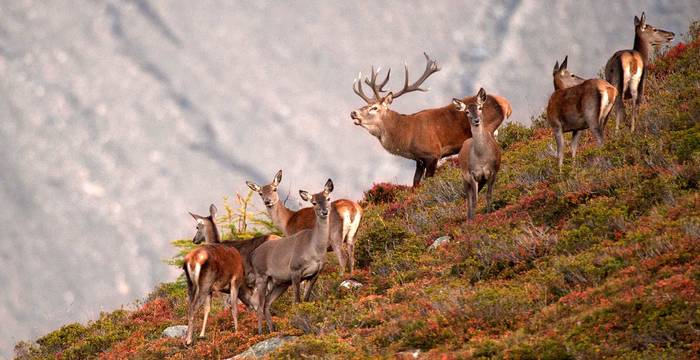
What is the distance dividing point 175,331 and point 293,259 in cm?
243

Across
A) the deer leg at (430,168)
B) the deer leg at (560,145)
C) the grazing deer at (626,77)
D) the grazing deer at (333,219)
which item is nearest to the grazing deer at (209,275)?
the grazing deer at (333,219)

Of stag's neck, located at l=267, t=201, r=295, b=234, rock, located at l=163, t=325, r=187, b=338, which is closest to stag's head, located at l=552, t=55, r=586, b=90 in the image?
stag's neck, located at l=267, t=201, r=295, b=234

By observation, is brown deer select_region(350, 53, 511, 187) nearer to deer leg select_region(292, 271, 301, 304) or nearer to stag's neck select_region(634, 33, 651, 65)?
stag's neck select_region(634, 33, 651, 65)

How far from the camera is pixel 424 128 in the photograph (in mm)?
20625

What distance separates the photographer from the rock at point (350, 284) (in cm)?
1396

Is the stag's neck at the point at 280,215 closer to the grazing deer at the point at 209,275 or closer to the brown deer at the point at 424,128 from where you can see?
the grazing deer at the point at 209,275

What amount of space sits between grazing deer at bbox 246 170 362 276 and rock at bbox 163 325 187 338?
7.27ft

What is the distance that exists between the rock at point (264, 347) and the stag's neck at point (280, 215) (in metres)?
4.24

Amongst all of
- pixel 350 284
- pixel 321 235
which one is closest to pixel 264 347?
pixel 321 235

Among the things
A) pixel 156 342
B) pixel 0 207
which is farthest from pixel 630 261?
pixel 0 207

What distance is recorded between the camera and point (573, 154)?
15742mm

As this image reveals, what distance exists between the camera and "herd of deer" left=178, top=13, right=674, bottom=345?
516 inches

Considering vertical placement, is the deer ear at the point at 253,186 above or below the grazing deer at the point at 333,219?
above

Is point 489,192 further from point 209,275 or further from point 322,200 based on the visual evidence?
point 209,275
